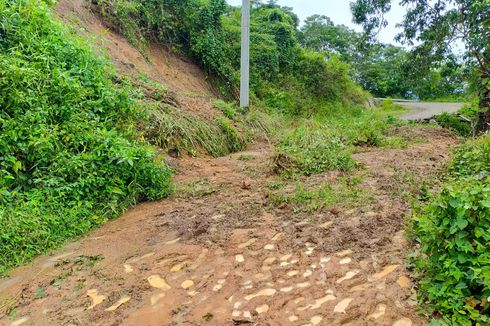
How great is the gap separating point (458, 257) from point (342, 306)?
0.64 m

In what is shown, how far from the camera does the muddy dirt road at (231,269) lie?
2.23 m

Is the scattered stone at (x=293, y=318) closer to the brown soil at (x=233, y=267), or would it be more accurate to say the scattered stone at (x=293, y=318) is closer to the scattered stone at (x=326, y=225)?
the brown soil at (x=233, y=267)

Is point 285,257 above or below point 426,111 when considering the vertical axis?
below

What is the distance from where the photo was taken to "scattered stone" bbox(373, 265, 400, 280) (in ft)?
7.84

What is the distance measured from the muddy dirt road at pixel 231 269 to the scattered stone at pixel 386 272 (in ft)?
0.04

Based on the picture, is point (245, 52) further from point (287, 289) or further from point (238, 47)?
point (287, 289)

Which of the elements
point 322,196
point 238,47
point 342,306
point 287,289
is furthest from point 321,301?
point 238,47

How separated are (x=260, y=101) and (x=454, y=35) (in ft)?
17.9

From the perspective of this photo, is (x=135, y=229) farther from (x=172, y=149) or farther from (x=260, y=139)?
(x=260, y=139)

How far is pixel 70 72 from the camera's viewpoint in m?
4.86

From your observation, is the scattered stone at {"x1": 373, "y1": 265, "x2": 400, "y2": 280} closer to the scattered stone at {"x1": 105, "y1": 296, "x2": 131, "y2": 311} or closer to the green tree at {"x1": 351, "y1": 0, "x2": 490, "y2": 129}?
the scattered stone at {"x1": 105, "y1": 296, "x2": 131, "y2": 311}

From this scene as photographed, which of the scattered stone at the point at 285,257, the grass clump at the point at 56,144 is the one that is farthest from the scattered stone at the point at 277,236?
the grass clump at the point at 56,144

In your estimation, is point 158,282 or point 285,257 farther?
point 285,257

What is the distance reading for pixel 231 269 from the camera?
2.74 metres
